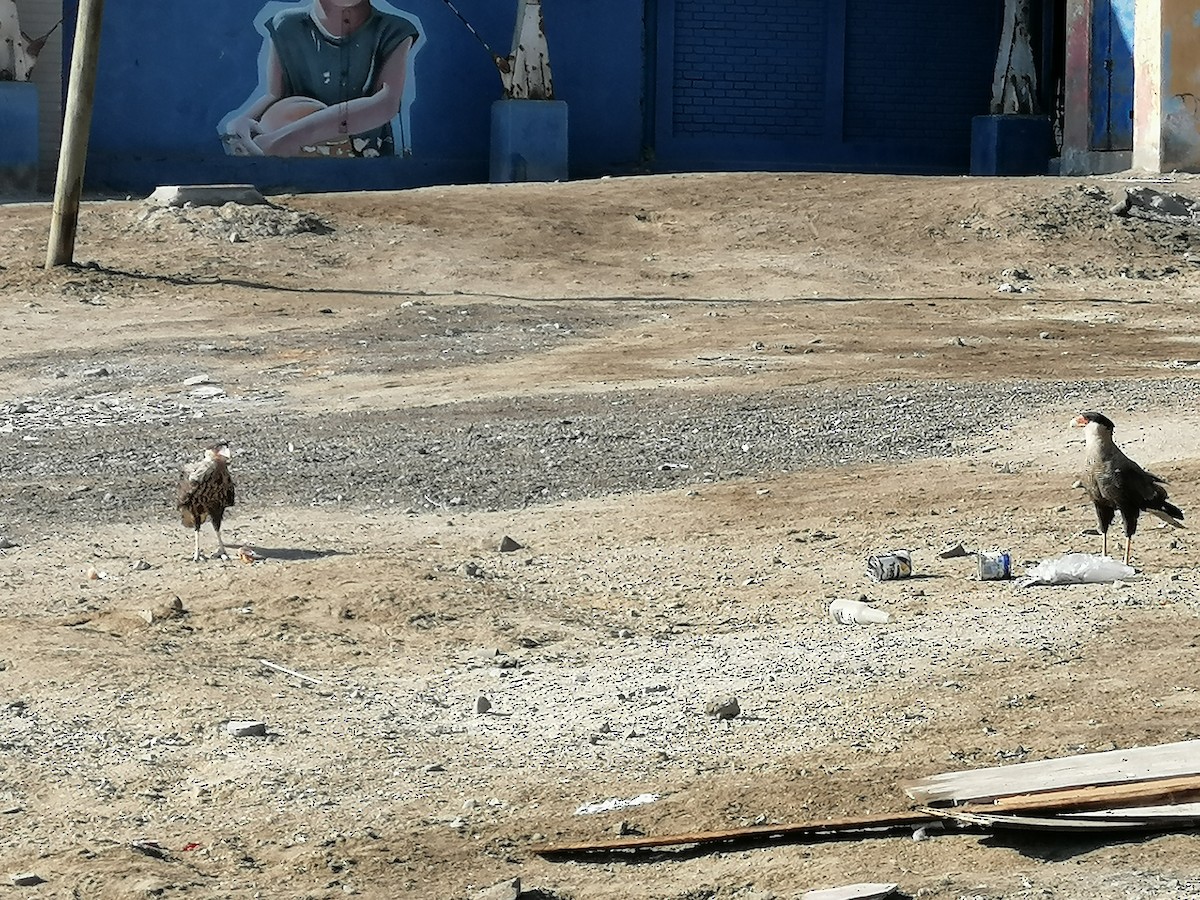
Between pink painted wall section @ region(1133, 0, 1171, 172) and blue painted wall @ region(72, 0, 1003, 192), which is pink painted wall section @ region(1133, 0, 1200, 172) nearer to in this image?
pink painted wall section @ region(1133, 0, 1171, 172)

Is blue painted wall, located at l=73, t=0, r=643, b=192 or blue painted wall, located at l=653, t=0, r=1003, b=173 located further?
blue painted wall, located at l=653, t=0, r=1003, b=173

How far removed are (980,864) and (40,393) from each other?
9.99m

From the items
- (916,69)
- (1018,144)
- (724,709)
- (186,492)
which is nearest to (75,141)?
(186,492)

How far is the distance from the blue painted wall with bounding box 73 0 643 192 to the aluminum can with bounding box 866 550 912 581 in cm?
1844

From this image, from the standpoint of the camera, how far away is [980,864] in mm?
4902

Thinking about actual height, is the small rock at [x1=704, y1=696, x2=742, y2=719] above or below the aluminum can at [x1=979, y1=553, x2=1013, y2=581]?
below

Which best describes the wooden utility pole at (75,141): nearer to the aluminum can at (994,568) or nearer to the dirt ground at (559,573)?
the dirt ground at (559,573)

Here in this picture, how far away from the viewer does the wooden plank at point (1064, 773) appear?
5109 mm

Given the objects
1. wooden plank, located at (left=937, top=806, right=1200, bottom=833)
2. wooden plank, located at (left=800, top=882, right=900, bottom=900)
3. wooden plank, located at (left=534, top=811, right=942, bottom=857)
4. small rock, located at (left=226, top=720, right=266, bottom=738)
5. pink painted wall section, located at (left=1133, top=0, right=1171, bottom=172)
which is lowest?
small rock, located at (left=226, top=720, right=266, bottom=738)

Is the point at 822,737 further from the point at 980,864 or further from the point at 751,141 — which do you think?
the point at 751,141

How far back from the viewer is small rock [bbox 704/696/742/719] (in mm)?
6316

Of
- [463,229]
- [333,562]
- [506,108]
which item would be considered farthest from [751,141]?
[333,562]

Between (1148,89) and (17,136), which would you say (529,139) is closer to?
(17,136)

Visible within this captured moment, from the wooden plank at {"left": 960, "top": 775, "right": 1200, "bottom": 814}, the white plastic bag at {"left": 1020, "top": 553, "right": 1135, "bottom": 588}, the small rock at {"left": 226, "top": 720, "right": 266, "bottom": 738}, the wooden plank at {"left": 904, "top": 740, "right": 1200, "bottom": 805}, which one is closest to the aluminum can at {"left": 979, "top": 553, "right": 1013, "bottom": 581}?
the white plastic bag at {"left": 1020, "top": 553, "right": 1135, "bottom": 588}
